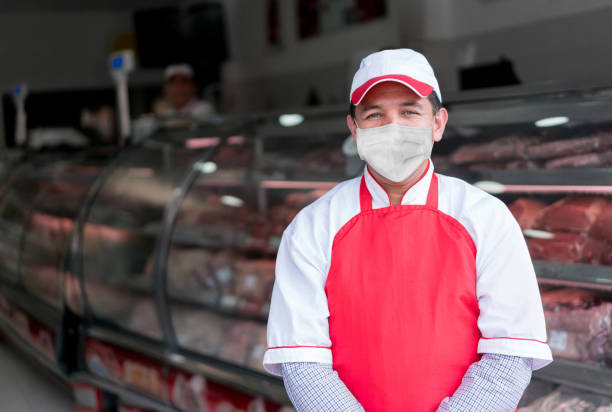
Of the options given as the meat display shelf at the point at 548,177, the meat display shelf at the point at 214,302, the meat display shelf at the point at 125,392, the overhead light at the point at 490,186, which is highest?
the meat display shelf at the point at 548,177

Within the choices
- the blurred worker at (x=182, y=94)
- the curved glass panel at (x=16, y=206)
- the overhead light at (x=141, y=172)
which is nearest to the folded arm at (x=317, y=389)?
the overhead light at (x=141, y=172)

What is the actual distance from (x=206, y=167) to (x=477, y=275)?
6.98 ft

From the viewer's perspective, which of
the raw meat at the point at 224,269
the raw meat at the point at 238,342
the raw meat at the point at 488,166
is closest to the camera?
the raw meat at the point at 488,166

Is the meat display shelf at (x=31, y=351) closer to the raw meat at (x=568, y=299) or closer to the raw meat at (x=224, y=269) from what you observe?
the raw meat at (x=224, y=269)

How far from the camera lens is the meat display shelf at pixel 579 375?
171cm

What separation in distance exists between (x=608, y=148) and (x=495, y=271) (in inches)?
38.4

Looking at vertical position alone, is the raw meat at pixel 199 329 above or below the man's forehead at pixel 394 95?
below

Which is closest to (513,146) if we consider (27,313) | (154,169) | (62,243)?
(154,169)

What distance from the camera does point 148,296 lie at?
130 inches

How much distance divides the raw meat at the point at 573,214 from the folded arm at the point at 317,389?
42.4 inches

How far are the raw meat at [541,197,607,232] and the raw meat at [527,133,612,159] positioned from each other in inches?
5.9

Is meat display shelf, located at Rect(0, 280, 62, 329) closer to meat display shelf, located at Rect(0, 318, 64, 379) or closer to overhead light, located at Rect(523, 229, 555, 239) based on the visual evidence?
meat display shelf, located at Rect(0, 318, 64, 379)

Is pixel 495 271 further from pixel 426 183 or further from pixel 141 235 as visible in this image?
pixel 141 235

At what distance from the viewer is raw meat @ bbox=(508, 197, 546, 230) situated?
2.04 metres
